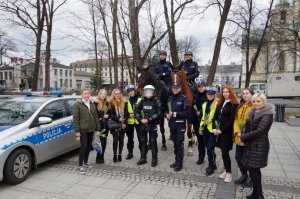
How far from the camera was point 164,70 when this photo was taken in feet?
24.7

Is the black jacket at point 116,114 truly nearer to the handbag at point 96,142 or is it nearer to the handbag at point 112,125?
the handbag at point 112,125

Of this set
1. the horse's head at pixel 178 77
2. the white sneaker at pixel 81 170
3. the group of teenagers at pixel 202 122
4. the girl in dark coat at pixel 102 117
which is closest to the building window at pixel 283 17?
the group of teenagers at pixel 202 122

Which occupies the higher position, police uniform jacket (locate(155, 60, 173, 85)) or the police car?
police uniform jacket (locate(155, 60, 173, 85))

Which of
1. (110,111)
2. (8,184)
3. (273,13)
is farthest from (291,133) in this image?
(273,13)

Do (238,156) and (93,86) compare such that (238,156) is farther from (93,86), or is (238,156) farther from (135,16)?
(93,86)

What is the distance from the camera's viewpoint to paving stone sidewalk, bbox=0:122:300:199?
4629mm

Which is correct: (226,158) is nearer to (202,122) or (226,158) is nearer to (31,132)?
(202,122)

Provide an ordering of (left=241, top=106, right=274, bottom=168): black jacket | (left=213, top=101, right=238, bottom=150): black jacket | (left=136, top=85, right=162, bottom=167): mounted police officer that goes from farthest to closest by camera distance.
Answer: (left=136, top=85, right=162, bottom=167): mounted police officer → (left=213, top=101, right=238, bottom=150): black jacket → (left=241, top=106, right=274, bottom=168): black jacket

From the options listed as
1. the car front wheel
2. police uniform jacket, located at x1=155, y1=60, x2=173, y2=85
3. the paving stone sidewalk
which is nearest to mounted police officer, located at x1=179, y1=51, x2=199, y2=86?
police uniform jacket, located at x1=155, y1=60, x2=173, y2=85

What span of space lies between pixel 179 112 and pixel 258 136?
1.96 m

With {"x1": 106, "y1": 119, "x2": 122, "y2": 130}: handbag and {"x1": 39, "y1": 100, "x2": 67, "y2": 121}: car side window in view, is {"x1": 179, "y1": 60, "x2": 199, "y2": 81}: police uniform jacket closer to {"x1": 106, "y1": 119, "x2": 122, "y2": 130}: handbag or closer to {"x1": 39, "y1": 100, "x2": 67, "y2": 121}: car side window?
{"x1": 106, "y1": 119, "x2": 122, "y2": 130}: handbag

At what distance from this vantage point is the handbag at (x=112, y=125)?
6.20 meters

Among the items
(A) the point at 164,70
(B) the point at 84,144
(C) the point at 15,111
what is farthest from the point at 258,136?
(C) the point at 15,111

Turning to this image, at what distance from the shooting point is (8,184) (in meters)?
4.98
